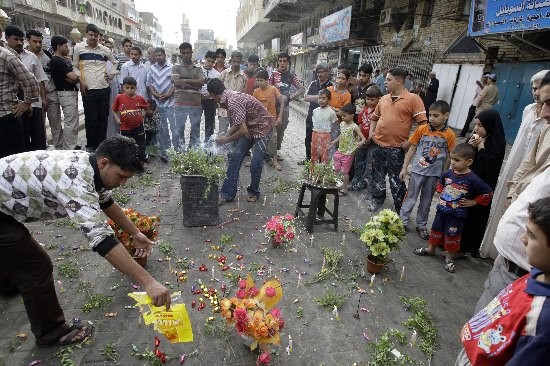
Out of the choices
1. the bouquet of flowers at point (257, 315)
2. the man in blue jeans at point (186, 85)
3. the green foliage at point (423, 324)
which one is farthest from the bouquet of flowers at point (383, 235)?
the man in blue jeans at point (186, 85)

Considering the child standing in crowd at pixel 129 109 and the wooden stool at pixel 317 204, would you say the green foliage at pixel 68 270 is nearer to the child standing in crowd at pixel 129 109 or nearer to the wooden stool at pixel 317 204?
the wooden stool at pixel 317 204

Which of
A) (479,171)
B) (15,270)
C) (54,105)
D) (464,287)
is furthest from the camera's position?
(54,105)

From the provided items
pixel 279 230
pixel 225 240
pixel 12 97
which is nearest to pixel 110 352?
pixel 225 240

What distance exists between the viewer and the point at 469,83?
11.6 m

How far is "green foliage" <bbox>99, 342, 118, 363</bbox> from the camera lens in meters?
2.57

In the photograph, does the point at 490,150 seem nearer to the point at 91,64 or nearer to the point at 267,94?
the point at 267,94

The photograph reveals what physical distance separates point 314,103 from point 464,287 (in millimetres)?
4946

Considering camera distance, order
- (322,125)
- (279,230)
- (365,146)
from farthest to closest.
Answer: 1. (322,125)
2. (365,146)
3. (279,230)

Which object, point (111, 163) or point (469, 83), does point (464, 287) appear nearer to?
point (111, 163)

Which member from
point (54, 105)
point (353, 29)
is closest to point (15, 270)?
point (54, 105)

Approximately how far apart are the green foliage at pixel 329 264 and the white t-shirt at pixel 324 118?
286cm

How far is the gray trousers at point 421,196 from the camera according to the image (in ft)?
15.5

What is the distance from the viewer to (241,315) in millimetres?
2422

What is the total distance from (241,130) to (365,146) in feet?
7.44
